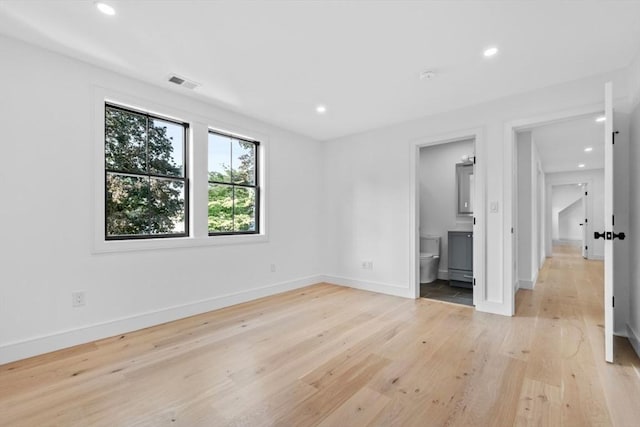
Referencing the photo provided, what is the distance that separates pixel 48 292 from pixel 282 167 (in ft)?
9.67

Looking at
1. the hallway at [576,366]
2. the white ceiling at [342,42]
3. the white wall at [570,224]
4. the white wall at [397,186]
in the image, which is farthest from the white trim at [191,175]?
the white wall at [570,224]

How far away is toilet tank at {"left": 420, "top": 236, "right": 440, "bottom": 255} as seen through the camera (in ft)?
16.8

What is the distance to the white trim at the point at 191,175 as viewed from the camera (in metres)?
2.64

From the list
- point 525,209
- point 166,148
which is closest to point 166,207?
point 166,148

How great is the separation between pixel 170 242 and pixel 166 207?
40 centimetres

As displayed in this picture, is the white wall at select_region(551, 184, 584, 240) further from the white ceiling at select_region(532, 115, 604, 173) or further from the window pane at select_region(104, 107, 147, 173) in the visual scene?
the window pane at select_region(104, 107, 147, 173)

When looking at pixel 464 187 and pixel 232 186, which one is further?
pixel 464 187

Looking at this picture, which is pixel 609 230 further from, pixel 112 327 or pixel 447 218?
pixel 112 327

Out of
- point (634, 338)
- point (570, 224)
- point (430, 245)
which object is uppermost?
point (570, 224)

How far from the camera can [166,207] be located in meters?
3.22

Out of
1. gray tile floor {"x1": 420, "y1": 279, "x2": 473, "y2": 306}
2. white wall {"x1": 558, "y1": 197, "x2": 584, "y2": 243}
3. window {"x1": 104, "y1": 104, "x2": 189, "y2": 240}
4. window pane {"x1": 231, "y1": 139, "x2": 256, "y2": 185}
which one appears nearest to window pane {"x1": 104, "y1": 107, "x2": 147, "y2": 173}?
window {"x1": 104, "y1": 104, "x2": 189, "y2": 240}

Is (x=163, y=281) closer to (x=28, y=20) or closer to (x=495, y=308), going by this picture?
(x=28, y=20)

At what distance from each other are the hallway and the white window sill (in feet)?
10.3

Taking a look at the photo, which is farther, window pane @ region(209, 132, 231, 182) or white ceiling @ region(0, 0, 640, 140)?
window pane @ region(209, 132, 231, 182)
